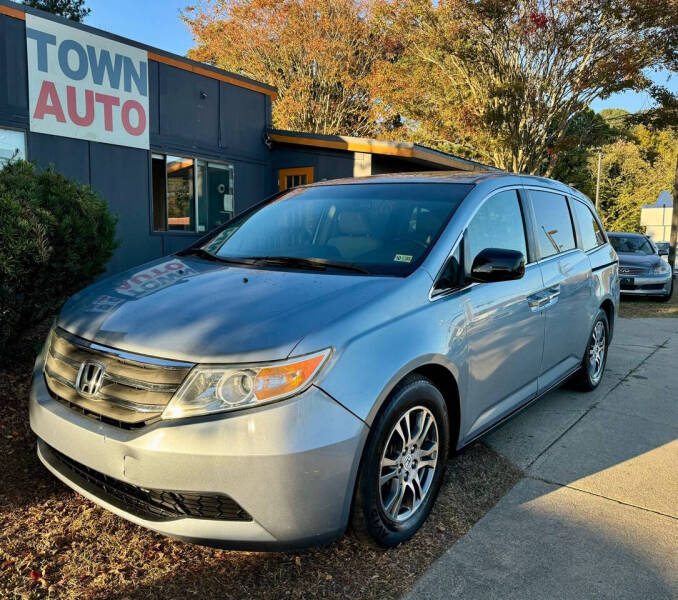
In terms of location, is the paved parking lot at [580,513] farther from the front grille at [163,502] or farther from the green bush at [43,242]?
the green bush at [43,242]

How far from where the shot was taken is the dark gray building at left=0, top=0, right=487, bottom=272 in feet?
28.9

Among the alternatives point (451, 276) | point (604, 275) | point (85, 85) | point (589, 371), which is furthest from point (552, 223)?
point (85, 85)

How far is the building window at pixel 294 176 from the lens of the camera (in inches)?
507

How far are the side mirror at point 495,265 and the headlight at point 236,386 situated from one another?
1295 mm

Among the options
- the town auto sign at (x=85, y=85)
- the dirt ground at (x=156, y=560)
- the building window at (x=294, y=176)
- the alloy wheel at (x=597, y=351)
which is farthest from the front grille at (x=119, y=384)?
the building window at (x=294, y=176)

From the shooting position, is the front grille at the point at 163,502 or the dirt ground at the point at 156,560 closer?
the front grille at the point at 163,502

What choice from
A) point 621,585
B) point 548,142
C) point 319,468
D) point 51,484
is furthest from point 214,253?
point 548,142

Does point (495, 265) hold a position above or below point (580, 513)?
above

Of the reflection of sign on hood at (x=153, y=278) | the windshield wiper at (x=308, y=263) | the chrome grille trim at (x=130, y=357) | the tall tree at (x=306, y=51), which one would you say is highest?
the tall tree at (x=306, y=51)

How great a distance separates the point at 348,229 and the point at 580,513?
1.99 meters

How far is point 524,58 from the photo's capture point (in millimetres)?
14820

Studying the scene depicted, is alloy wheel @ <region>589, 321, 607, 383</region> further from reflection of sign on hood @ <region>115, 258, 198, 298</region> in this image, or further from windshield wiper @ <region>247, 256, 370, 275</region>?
reflection of sign on hood @ <region>115, 258, 198, 298</region>

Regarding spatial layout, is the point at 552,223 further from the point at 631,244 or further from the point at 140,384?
the point at 631,244

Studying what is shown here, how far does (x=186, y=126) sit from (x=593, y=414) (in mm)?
9305
